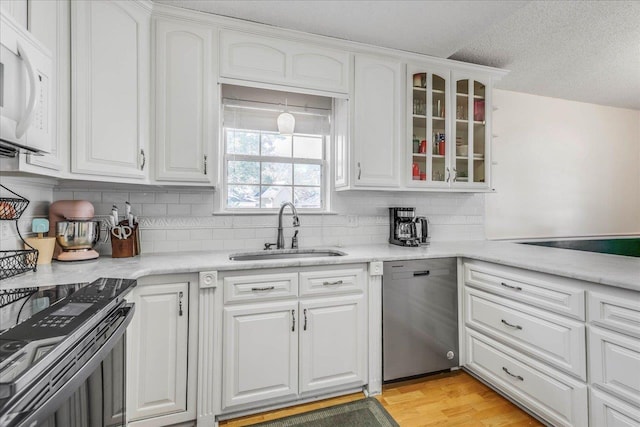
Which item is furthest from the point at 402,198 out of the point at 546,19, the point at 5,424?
the point at 5,424

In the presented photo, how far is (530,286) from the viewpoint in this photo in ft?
5.84

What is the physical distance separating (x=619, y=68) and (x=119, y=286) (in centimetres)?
421

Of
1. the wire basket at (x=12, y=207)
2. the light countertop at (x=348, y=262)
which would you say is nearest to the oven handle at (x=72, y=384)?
the light countertop at (x=348, y=262)

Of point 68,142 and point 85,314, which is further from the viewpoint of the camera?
point 68,142

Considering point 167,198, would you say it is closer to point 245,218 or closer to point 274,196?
point 245,218

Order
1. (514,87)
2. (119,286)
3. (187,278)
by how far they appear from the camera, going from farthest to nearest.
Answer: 1. (514,87)
2. (187,278)
3. (119,286)

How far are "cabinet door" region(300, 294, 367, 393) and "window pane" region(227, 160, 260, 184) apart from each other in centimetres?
113

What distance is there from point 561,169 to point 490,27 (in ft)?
7.37

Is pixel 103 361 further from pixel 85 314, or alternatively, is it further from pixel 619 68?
pixel 619 68

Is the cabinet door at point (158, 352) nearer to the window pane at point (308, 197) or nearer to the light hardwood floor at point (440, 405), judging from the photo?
the light hardwood floor at point (440, 405)

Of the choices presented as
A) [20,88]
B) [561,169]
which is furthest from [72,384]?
[561,169]

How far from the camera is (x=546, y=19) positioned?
212cm

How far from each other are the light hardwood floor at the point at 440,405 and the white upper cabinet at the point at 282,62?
7.01 feet

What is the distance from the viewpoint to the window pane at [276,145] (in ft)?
8.42
